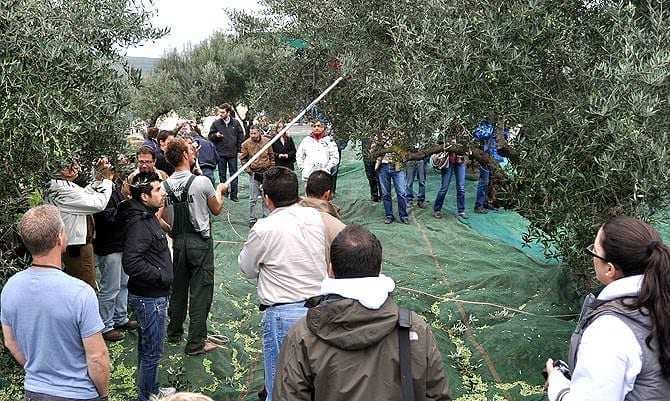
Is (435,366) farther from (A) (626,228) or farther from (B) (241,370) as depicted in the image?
(B) (241,370)

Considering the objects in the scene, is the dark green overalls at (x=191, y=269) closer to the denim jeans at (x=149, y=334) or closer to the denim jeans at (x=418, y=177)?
the denim jeans at (x=149, y=334)

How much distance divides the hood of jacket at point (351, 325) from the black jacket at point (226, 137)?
12295 mm

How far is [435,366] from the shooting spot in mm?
3135

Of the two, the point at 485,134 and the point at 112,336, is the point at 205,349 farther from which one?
the point at 485,134

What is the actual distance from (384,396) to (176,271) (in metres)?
4.16

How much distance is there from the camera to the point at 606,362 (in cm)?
281

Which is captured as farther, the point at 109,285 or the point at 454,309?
the point at 454,309

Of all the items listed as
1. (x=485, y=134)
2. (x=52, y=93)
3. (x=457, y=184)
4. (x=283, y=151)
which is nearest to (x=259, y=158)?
(x=283, y=151)

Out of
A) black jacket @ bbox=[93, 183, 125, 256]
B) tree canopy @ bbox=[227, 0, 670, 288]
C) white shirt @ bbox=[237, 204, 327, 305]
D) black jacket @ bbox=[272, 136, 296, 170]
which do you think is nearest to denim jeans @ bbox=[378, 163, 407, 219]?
black jacket @ bbox=[272, 136, 296, 170]

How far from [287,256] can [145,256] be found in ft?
4.72

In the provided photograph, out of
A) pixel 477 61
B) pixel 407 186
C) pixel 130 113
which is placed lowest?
pixel 407 186

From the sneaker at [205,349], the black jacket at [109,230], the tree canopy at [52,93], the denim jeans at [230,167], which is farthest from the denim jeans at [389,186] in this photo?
the tree canopy at [52,93]

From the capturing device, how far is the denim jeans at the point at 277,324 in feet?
15.9

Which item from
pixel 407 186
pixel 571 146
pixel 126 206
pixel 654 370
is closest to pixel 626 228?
pixel 654 370
